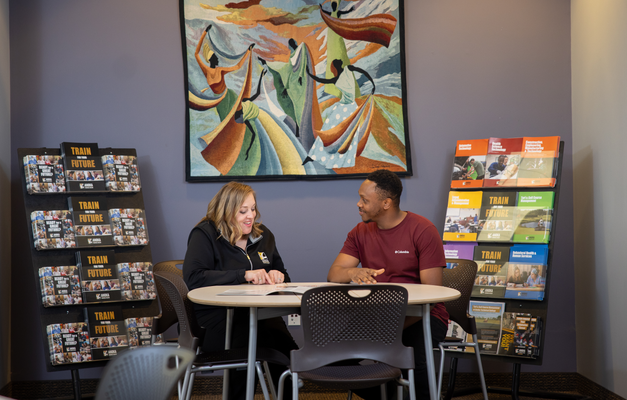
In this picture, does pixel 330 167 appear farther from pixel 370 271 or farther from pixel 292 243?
pixel 370 271

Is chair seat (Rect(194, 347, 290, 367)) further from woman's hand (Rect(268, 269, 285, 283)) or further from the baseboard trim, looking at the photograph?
the baseboard trim

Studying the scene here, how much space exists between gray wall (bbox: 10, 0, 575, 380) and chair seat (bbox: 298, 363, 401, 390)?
1944 mm

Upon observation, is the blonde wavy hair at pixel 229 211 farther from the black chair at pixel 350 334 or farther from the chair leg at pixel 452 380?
Answer: the chair leg at pixel 452 380

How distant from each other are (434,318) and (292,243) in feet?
5.23

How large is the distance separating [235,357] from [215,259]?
2.23 feet

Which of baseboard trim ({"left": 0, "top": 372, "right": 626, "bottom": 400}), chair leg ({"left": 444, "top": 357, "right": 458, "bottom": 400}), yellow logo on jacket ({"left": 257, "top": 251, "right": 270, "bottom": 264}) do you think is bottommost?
baseboard trim ({"left": 0, "top": 372, "right": 626, "bottom": 400})

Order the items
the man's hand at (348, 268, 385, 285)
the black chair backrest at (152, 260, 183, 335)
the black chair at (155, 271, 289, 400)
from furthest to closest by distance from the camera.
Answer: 1. the black chair backrest at (152, 260, 183, 335)
2. the man's hand at (348, 268, 385, 285)
3. the black chair at (155, 271, 289, 400)

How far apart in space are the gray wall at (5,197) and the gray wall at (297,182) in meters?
0.06

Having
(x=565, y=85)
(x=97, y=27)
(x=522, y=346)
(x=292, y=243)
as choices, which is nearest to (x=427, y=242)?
(x=522, y=346)

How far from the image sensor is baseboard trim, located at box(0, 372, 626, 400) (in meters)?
3.74

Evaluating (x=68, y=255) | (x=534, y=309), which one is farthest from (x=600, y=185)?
(x=68, y=255)

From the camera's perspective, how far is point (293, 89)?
13.3ft

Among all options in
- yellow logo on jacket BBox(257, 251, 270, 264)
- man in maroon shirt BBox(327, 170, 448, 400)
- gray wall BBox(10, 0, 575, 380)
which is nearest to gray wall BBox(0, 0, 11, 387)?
gray wall BBox(10, 0, 575, 380)

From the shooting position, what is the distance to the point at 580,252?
3.88 m
